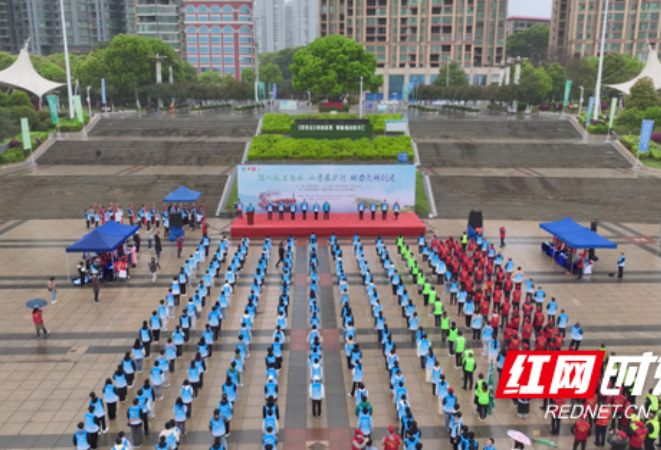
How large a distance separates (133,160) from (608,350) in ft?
111

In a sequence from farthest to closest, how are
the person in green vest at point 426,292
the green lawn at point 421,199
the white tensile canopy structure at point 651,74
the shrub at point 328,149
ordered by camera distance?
the white tensile canopy structure at point 651,74
the shrub at point 328,149
the green lawn at point 421,199
the person in green vest at point 426,292

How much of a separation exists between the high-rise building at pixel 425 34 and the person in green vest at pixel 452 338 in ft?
290

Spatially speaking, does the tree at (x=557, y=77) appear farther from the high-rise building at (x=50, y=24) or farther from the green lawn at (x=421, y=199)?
the high-rise building at (x=50, y=24)

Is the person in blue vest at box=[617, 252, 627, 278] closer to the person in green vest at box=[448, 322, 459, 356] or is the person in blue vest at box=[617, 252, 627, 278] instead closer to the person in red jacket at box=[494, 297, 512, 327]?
the person in red jacket at box=[494, 297, 512, 327]

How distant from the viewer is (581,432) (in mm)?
9914

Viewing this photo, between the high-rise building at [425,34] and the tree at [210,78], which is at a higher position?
the high-rise building at [425,34]

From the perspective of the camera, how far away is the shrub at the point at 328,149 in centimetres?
3553

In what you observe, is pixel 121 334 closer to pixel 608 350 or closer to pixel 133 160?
pixel 608 350

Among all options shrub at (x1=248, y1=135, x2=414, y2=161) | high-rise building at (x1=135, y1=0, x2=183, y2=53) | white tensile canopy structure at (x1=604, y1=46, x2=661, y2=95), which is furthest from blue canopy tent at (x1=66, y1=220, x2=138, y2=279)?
high-rise building at (x1=135, y1=0, x2=183, y2=53)

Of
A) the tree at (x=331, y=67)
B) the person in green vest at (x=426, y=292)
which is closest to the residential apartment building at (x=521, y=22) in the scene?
the tree at (x=331, y=67)

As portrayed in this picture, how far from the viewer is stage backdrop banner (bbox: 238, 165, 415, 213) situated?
90.6 ft

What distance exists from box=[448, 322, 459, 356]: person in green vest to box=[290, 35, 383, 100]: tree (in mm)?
48647

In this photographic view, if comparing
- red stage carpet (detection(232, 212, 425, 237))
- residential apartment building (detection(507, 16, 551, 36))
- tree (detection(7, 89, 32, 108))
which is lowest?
red stage carpet (detection(232, 212, 425, 237))

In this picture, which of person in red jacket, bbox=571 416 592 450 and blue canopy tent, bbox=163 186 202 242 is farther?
blue canopy tent, bbox=163 186 202 242
